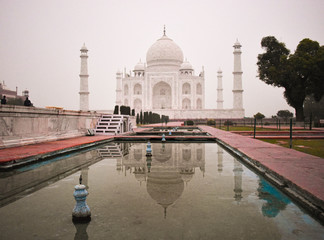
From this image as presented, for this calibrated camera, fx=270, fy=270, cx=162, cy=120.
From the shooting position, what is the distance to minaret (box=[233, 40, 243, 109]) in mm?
29719

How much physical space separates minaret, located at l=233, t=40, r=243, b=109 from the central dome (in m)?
11.1

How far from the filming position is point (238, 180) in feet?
9.74

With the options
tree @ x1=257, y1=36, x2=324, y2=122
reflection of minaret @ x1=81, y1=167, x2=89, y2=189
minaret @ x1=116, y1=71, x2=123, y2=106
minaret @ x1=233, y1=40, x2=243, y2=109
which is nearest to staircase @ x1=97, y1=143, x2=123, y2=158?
reflection of minaret @ x1=81, y1=167, x2=89, y2=189

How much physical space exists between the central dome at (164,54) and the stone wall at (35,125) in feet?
102

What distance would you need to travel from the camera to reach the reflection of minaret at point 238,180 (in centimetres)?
239

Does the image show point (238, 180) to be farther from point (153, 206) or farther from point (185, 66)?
point (185, 66)

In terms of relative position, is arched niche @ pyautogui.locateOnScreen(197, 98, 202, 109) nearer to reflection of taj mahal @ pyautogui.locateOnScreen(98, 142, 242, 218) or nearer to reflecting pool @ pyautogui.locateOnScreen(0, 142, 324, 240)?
reflection of taj mahal @ pyautogui.locateOnScreen(98, 142, 242, 218)

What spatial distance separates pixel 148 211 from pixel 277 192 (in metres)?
1.26

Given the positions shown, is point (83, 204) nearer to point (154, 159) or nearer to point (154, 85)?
point (154, 159)

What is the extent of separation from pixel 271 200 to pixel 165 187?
3.11 ft

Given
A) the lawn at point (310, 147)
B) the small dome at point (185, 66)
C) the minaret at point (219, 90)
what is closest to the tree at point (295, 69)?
the lawn at point (310, 147)

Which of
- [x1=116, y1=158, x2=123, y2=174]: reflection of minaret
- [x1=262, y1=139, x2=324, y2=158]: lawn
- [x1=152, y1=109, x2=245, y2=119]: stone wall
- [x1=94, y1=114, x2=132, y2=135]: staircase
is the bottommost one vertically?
[x1=116, y1=158, x2=123, y2=174]: reflection of minaret

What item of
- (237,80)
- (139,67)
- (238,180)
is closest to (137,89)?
(139,67)

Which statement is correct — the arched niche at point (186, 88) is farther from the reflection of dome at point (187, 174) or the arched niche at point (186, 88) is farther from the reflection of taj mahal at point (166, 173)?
the reflection of dome at point (187, 174)
